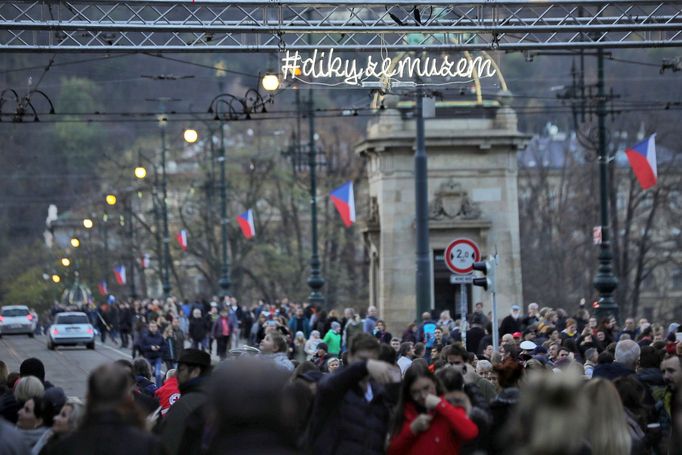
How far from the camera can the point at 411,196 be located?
138ft

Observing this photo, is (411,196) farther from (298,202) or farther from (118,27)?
(298,202)

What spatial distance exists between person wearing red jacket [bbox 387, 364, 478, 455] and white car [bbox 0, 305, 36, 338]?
6552cm

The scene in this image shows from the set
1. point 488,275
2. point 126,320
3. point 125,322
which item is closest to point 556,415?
point 488,275

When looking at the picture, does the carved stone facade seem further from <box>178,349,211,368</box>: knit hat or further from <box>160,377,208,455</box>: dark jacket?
<box>160,377,208,455</box>: dark jacket

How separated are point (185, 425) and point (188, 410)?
25 cm

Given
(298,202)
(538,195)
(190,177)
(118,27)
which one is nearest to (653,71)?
(538,195)

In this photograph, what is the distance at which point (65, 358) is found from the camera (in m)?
47.3

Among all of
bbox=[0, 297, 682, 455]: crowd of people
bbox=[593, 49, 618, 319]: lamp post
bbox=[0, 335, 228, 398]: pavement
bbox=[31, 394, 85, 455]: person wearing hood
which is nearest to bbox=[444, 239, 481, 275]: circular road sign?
bbox=[0, 297, 682, 455]: crowd of people

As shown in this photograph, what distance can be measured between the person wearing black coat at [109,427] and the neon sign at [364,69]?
1631 centimetres

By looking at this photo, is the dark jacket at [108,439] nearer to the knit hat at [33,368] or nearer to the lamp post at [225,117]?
the knit hat at [33,368]

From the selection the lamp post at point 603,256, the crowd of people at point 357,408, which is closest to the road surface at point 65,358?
the lamp post at point 603,256

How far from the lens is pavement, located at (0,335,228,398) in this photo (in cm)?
3515

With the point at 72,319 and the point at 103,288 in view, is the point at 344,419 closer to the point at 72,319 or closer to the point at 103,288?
the point at 72,319

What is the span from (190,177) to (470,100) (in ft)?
144
